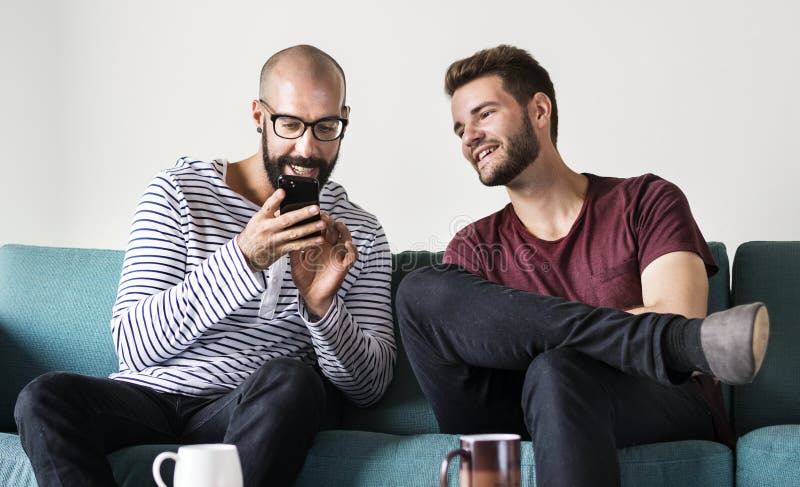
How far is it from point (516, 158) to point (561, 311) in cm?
72

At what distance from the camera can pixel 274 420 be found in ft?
5.05

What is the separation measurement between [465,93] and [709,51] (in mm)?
860

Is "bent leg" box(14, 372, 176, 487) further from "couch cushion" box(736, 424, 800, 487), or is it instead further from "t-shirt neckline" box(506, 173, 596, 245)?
"couch cushion" box(736, 424, 800, 487)

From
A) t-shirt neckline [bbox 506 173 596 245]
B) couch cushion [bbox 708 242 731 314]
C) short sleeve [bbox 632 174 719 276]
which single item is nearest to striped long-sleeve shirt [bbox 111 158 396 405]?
t-shirt neckline [bbox 506 173 596 245]

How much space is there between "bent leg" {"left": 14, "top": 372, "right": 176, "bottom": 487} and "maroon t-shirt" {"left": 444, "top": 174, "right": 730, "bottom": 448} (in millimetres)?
774

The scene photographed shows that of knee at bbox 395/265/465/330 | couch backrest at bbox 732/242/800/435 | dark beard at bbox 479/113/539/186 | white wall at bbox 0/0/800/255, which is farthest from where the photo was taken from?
white wall at bbox 0/0/800/255

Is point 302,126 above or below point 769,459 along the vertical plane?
above

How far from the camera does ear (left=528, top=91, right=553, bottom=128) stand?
221 centimetres

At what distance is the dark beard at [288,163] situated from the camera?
6.47ft

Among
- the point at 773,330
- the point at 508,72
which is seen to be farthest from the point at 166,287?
the point at 773,330

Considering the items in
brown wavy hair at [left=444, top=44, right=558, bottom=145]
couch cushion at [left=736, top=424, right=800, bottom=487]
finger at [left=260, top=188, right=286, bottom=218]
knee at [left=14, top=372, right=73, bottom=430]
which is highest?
brown wavy hair at [left=444, top=44, right=558, bottom=145]

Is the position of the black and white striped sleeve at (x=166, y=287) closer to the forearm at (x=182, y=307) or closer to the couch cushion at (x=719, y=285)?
the forearm at (x=182, y=307)

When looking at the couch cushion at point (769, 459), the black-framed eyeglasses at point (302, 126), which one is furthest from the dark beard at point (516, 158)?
the couch cushion at point (769, 459)

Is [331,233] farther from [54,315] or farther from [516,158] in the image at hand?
[54,315]
